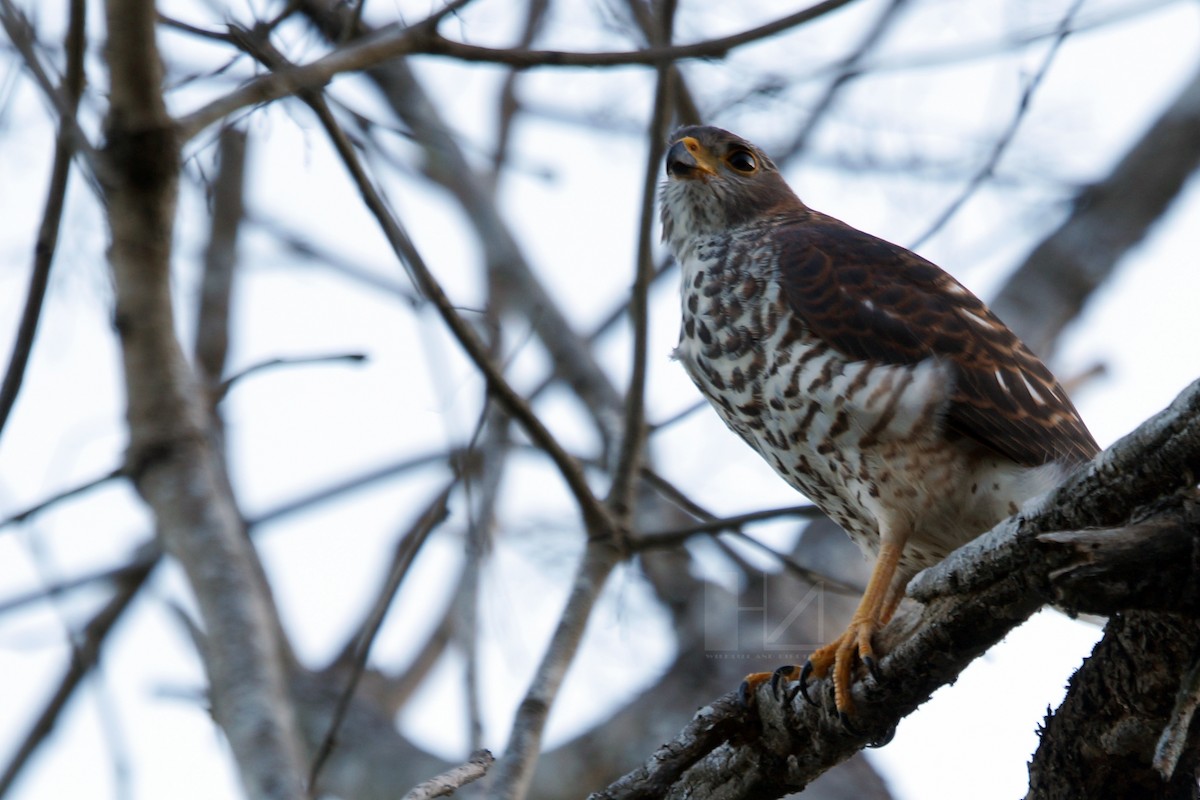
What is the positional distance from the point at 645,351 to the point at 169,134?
154 centimetres

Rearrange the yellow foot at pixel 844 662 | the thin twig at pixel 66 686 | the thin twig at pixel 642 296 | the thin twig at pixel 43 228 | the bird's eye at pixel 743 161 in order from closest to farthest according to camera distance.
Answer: the yellow foot at pixel 844 662 → the thin twig at pixel 43 228 → the thin twig at pixel 642 296 → the bird's eye at pixel 743 161 → the thin twig at pixel 66 686

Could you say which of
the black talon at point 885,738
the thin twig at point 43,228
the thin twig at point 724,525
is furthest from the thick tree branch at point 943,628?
the thin twig at point 43,228

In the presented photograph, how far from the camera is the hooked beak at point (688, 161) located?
207 inches

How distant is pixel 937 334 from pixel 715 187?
134cm

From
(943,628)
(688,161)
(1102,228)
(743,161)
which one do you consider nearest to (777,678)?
(943,628)

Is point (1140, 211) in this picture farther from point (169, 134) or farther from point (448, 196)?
point (169, 134)

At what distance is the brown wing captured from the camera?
3.93m

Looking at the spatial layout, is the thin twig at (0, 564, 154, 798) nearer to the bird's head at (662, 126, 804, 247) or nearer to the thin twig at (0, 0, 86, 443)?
the thin twig at (0, 0, 86, 443)

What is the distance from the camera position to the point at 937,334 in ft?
13.6

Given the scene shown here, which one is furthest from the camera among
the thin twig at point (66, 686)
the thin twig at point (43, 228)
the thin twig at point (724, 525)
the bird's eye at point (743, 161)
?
the thin twig at point (66, 686)

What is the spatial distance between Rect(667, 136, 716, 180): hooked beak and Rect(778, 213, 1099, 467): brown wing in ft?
2.53

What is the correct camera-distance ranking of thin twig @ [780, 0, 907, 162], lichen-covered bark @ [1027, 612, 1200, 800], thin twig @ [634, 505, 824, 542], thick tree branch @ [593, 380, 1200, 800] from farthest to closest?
thin twig @ [780, 0, 907, 162] < thin twig @ [634, 505, 824, 542] < lichen-covered bark @ [1027, 612, 1200, 800] < thick tree branch @ [593, 380, 1200, 800]

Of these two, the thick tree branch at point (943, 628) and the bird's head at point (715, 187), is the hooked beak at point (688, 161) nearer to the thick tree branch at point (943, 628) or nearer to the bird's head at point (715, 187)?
the bird's head at point (715, 187)

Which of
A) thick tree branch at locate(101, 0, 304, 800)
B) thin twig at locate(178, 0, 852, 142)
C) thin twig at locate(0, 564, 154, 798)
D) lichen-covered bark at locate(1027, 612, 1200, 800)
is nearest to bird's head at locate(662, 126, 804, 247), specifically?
thin twig at locate(178, 0, 852, 142)
